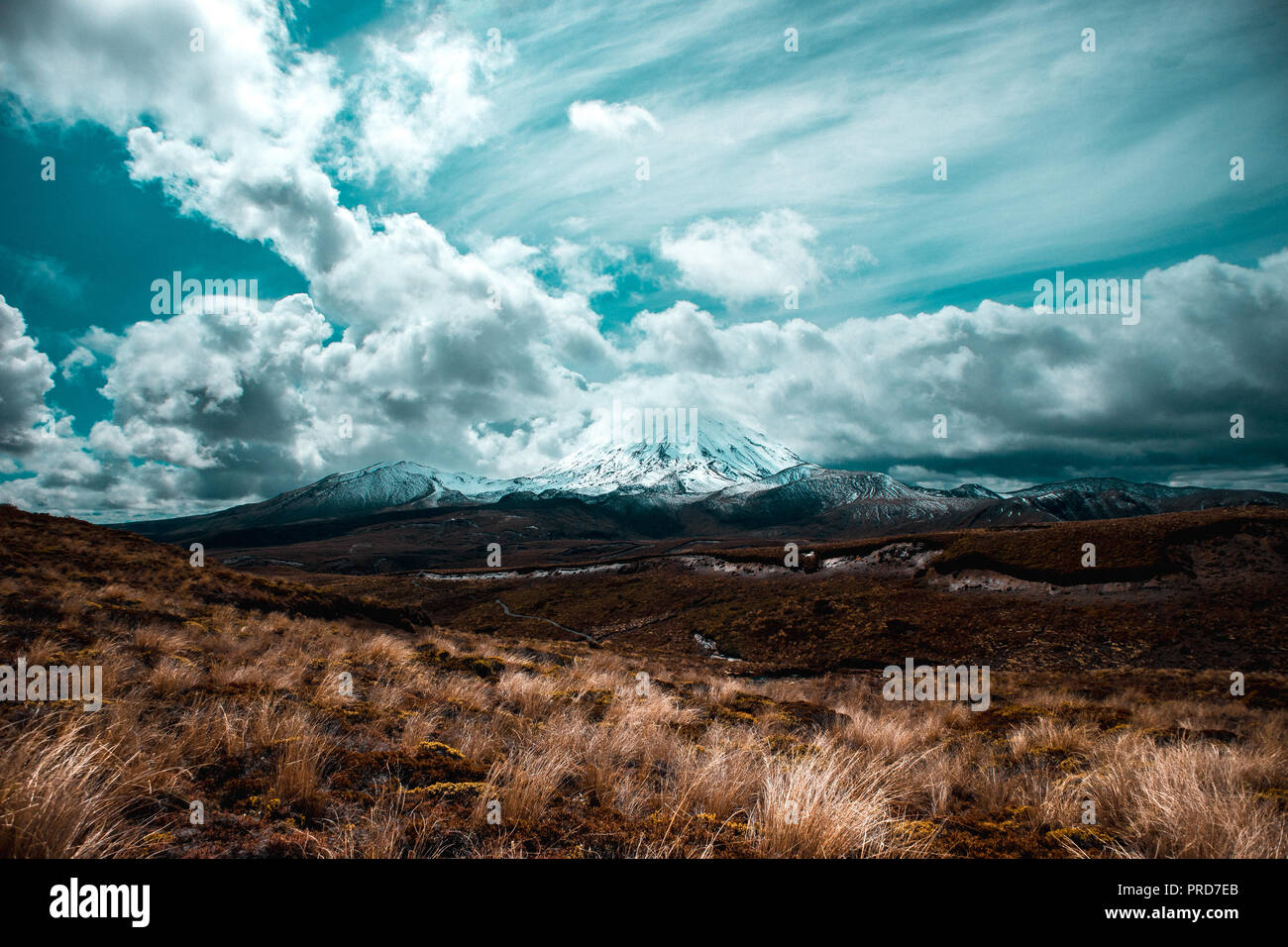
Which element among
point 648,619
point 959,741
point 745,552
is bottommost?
point 648,619

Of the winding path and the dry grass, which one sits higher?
the dry grass

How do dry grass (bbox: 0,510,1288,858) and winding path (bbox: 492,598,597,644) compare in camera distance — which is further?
winding path (bbox: 492,598,597,644)

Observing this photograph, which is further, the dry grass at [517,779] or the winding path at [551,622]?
the winding path at [551,622]

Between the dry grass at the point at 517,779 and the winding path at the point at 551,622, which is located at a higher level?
the dry grass at the point at 517,779

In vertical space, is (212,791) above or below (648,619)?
above

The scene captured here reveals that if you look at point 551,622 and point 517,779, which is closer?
point 517,779

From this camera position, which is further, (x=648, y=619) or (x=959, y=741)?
(x=648, y=619)

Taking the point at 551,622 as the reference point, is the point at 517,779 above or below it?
above
